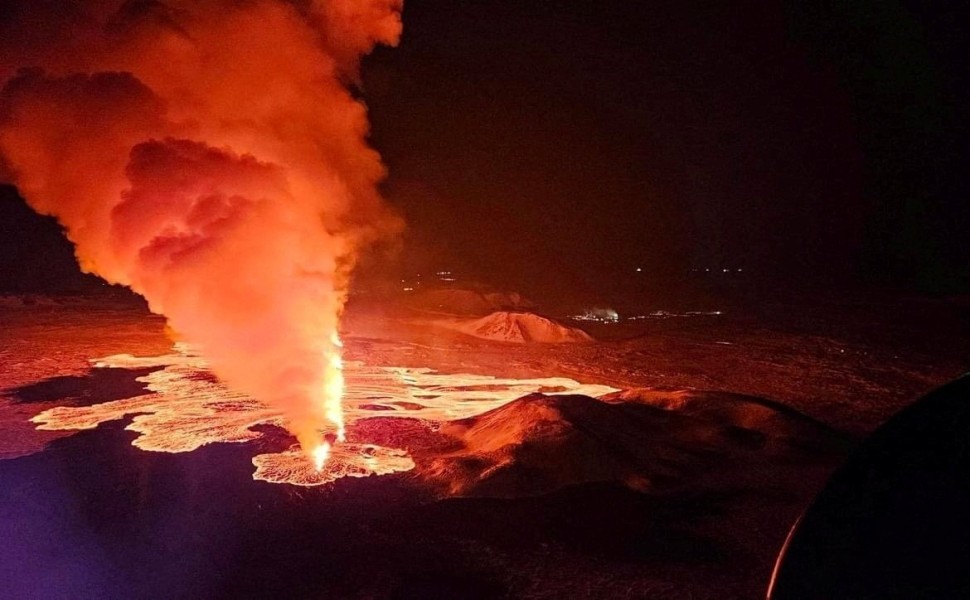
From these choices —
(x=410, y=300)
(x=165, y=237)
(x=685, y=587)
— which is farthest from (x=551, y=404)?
(x=410, y=300)

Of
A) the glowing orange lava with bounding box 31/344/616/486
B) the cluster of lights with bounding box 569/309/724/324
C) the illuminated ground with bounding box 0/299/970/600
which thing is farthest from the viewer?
the cluster of lights with bounding box 569/309/724/324

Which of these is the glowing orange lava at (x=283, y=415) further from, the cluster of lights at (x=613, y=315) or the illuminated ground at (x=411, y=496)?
the cluster of lights at (x=613, y=315)

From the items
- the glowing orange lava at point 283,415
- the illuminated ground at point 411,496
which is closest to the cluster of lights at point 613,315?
the glowing orange lava at point 283,415

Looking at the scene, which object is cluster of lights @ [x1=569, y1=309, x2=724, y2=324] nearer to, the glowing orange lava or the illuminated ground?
the glowing orange lava

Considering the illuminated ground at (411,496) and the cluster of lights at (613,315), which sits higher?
the cluster of lights at (613,315)

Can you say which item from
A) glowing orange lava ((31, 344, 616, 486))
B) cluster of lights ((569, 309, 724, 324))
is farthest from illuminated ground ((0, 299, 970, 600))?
cluster of lights ((569, 309, 724, 324))
